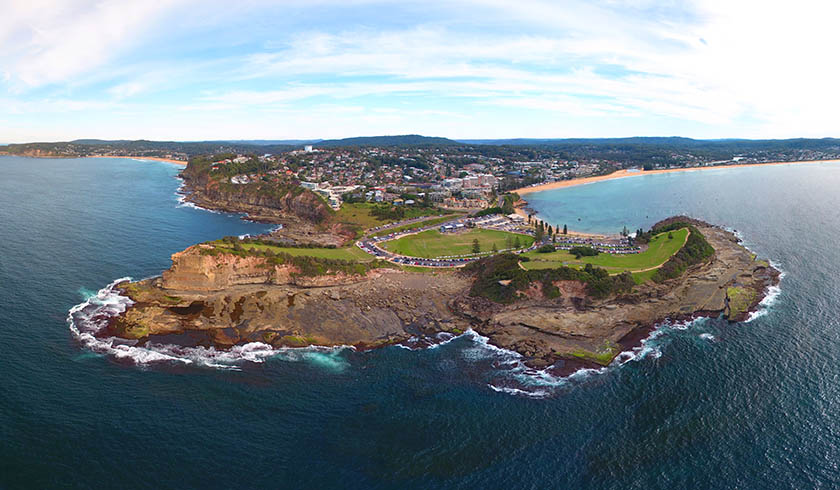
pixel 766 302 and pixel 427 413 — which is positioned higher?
pixel 766 302

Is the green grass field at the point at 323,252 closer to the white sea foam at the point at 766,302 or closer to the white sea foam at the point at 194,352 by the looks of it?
the white sea foam at the point at 194,352

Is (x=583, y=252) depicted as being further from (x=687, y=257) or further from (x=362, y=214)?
(x=362, y=214)

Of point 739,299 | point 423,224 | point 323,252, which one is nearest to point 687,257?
point 739,299

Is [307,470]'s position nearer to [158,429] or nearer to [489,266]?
Answer: [158,429]

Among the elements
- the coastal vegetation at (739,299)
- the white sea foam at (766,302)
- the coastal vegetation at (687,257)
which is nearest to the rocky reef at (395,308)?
the coastal vegetation at (739,299)

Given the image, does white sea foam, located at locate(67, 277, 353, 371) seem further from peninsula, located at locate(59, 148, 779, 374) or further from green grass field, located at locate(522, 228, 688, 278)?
green grass field, located at locate(522, 228, 688, 278)

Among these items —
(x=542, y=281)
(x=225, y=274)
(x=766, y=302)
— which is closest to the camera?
(x=766, y=302)
